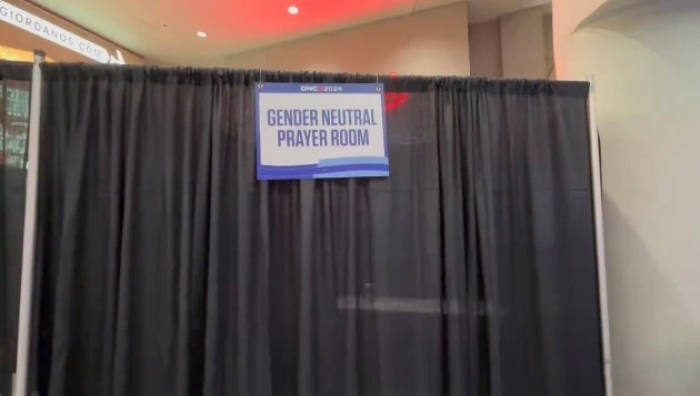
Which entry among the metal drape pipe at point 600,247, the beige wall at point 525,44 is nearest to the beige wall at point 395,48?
the beige wall at point 525,44

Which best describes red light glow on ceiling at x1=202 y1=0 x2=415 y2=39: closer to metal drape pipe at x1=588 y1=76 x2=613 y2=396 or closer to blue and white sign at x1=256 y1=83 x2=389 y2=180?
blue and white sign at x1=256 y1=83 x2=389 y2=180

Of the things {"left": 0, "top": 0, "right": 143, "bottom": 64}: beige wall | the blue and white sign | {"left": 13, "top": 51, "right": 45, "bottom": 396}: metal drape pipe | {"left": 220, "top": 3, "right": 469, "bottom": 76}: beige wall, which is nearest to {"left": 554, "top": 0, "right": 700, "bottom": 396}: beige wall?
the blue and white sign

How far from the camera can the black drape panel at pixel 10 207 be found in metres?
1.69

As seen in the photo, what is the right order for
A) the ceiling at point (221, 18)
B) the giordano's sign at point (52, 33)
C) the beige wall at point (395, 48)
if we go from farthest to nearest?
the beige wall at point (395, 48) → the ceiling at point (221, 18) → the giordano's sign at point (52, 33)

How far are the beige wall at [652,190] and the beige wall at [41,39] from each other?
523 cm

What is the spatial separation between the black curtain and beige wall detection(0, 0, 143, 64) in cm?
365

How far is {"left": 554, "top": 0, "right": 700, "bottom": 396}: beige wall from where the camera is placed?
6.93ft

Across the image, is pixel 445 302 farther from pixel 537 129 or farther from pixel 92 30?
pixel 92 30

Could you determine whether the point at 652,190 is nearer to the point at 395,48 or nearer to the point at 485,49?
the point at 395,48

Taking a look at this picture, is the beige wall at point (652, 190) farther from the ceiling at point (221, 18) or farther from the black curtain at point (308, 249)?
the ceiling at point (221, 18)

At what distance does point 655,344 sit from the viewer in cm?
212

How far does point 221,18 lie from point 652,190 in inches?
184

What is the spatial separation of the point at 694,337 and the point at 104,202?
8.82ft

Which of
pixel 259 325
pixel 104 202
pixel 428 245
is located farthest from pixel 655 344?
pixel 104 202
